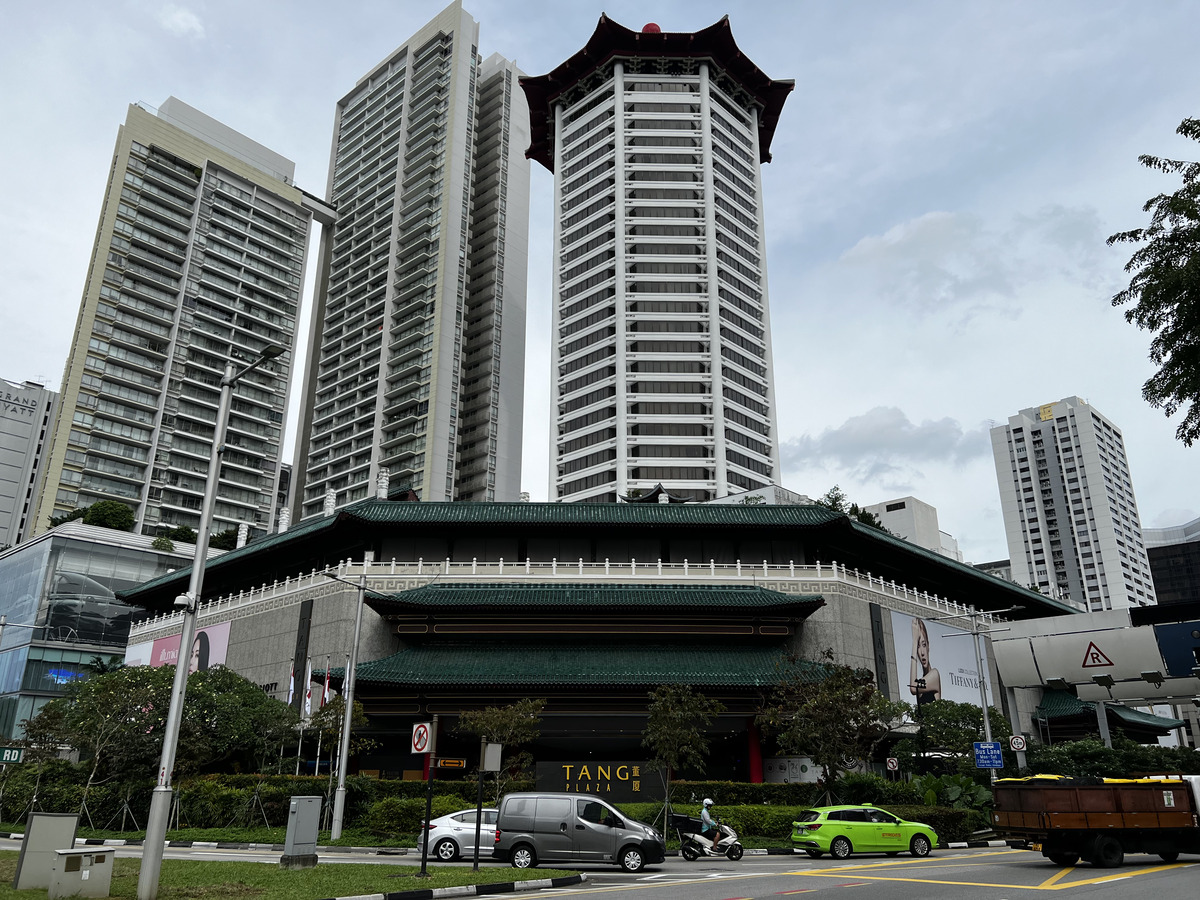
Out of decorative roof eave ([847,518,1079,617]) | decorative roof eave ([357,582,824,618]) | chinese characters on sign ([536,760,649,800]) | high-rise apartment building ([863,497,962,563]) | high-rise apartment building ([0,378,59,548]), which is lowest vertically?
chinese characters on sign ([536,760,649,800])

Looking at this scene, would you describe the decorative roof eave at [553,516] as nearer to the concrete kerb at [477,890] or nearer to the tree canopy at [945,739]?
the tree canopy at [945,739]

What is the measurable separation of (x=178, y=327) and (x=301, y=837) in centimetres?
11722

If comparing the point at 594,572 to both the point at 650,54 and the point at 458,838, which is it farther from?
the point at 650,54

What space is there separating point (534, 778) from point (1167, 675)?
39584mm

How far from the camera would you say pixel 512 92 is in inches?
5881

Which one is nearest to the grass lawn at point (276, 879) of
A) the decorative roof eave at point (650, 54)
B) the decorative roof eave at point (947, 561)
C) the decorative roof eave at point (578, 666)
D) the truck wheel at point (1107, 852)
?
the truck wheel at point (1107, 852)

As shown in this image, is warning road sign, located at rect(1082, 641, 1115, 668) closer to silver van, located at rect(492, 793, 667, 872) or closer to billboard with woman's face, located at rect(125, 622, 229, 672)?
silver van, located at rect(492, 793, 667, 872)

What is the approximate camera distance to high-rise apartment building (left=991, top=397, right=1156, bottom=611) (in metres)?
174

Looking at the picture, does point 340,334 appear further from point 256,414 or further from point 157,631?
point 157,631

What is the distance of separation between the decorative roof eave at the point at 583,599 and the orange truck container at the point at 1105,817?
22598 millimetres

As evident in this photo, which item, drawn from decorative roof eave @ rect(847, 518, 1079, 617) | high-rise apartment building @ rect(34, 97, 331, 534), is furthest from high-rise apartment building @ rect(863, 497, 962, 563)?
high-rise apartment building @ rect(34, 97, 331, 534)

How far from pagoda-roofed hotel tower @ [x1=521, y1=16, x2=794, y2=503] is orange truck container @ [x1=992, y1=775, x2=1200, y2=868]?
261ft

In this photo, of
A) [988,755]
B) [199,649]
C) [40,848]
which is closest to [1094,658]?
[988,755]

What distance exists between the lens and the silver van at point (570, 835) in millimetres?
24125
